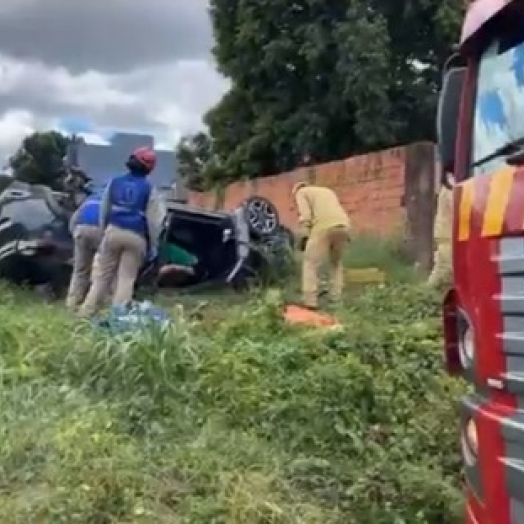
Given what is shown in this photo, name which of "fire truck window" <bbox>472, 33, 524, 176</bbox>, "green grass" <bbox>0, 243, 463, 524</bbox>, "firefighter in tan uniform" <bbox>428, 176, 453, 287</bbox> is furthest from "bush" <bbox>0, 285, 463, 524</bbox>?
"firefighter in tan uniform" <bbox>428, 176, 453, 287</bbox>

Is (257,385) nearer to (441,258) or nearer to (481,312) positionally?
(481,312)

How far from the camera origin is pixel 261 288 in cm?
1181

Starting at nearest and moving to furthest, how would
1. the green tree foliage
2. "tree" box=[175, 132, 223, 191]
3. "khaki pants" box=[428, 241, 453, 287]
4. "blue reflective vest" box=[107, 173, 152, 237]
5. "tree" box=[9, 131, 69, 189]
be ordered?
"blue reflective vest" box=[107, 173, 152, 237] → "khaki pants" box=[428, 241, 453, 287] → the green tree foliage → "tree" box=[175, 132, 223, 191] → "tree" box=[9, 131, 69, 189]

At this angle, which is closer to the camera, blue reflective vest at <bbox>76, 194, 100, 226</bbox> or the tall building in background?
blue reflective vest at <bbox>76, 194, 100, 226</bbox>

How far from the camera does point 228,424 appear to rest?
625 cm

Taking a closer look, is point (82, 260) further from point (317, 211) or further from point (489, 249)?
point (489, 249)

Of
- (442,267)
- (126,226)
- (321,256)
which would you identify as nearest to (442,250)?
(442,267)

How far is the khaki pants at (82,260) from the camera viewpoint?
1095 cm

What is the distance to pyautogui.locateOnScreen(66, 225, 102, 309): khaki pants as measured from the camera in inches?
431

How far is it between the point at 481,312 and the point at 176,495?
2.07 m

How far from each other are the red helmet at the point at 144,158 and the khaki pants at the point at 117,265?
0.54 meters

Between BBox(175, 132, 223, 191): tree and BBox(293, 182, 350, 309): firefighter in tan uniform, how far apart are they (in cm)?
1486

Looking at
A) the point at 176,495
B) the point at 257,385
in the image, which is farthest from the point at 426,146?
the point at 176,495

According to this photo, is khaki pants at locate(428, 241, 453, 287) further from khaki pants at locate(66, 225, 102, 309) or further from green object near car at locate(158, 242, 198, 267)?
khaki pants at locate(66, 225, 102, 309)
